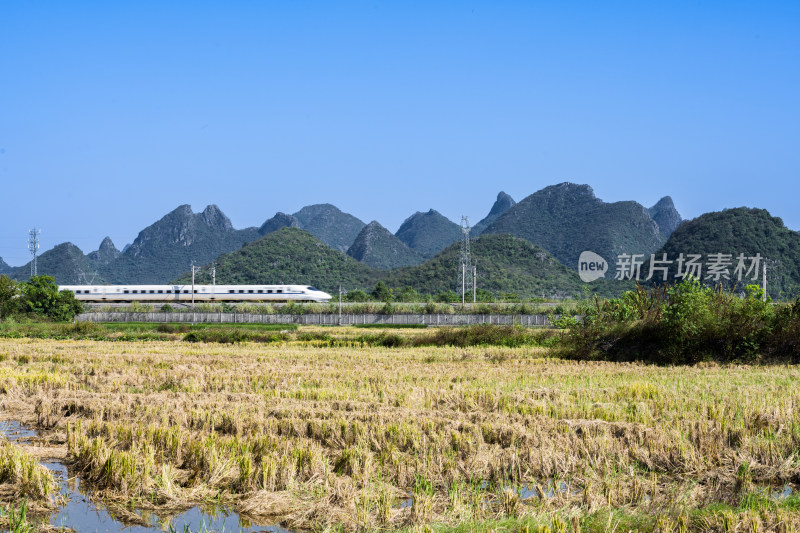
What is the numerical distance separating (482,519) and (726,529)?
64.8 inches

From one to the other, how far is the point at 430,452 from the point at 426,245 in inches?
5899

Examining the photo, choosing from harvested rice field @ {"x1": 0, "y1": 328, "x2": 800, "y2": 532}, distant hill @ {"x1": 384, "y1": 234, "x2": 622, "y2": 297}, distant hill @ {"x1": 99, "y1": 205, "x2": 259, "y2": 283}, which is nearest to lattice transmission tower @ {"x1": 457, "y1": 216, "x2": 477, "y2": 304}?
distant hill @ {"x1": 384, "y1": 234, "x2": 622, "y2": 297}

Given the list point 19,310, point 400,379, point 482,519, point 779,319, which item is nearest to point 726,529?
point 482,519

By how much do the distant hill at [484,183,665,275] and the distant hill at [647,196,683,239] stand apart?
4096cm

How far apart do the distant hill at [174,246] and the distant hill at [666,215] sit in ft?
295

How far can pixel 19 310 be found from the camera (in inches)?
1849

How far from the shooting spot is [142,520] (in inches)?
218

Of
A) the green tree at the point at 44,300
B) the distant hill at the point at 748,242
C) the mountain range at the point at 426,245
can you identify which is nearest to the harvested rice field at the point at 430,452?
the green tree at the point at 44,300

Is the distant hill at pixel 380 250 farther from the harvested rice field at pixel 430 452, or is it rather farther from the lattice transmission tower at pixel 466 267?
the harvested rice field at pixel 430 452

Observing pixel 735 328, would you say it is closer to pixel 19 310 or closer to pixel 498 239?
pixel 19 310

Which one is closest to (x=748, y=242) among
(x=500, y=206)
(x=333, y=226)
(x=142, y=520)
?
(x=142, y=520)

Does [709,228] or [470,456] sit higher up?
[709,228]

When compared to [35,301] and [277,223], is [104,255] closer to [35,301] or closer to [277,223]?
[277,223]

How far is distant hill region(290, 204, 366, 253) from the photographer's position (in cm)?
16412
